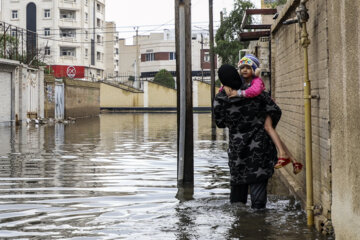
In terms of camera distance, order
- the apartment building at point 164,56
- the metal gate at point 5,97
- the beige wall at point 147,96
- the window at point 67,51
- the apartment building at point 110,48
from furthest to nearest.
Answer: the apartment building at point 164,56 < the apartment building at point 110,48 < the window at point 67,51 < the beige wall at point 147,96 < the metal gate at point 5,97

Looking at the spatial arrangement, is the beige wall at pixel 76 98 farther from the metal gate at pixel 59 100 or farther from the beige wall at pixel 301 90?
the beige wall at pixel 301 90

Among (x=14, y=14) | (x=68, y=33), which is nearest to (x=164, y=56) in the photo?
(x=68, y=33)

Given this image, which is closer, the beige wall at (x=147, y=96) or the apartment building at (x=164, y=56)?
the beige wall at (x=147, y=96)

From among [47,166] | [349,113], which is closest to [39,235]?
[349,113]

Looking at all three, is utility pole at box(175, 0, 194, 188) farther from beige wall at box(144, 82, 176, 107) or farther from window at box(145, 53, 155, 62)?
window at box(145, 53, 155, 62)

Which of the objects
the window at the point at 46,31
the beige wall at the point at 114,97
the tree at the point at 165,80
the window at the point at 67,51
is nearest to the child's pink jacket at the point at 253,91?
the beige wall at the point at 114,97

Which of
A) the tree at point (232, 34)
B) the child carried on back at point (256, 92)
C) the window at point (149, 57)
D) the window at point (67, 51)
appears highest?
the window at point (149, 57)

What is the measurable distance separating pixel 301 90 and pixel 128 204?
262cm

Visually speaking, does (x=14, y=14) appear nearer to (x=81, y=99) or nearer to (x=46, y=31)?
(x=46, y=31)

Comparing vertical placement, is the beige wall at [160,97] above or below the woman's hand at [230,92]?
above

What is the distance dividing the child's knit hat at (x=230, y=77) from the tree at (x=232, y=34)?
2185 cm

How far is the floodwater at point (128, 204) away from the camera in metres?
5.93

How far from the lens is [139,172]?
11125mm

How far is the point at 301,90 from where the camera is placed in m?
8.02
